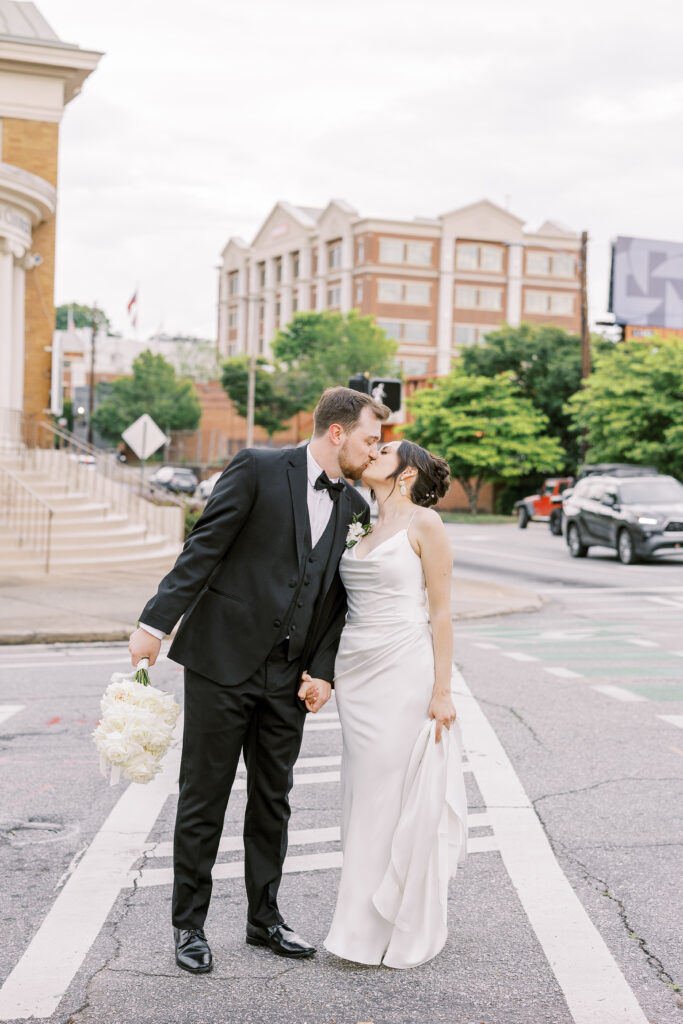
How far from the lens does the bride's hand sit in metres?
4.18

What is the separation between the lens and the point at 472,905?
480 centimetres

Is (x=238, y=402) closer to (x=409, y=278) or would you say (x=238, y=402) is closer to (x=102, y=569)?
(x=409, y=278)

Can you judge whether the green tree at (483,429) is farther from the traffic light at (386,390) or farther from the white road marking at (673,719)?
the white road marking at (673,719)

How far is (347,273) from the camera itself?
311 ft

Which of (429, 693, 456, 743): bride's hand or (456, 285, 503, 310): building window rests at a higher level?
(456, 285, 503, 310): building window

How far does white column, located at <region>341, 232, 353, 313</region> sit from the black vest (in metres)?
91.6

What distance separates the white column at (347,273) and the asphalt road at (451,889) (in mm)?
86575

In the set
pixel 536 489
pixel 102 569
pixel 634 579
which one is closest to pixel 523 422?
pixel 536 489

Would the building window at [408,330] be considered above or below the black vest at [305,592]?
above

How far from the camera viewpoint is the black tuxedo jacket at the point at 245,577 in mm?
4152

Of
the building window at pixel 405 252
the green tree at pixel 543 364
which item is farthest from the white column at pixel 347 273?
the green tree at pixel 543 364

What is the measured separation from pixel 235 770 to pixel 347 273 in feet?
304

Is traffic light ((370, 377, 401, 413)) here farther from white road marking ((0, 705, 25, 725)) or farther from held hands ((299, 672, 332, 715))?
held hands ((299, 672, 332, 715))

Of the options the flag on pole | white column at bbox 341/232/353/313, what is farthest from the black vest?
white column at bbox 341/232/353/313
